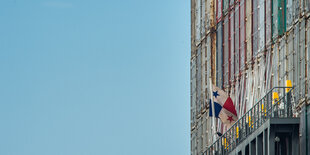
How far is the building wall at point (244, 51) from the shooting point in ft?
210

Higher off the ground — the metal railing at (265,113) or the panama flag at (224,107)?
the panama flag at (224,107)

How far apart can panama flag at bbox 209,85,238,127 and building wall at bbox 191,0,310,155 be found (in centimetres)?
149

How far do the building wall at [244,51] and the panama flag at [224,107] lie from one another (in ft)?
4.90

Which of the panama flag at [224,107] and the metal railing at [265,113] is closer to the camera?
the metal railing at [265,113]

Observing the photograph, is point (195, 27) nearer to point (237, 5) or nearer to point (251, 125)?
point (237, 5)

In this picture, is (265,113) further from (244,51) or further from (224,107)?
(244,51)

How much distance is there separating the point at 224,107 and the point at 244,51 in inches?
212

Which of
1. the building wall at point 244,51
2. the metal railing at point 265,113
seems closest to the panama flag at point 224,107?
the building wall at point 244,51

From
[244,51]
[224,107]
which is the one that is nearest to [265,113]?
[224,107]

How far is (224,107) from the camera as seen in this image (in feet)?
254

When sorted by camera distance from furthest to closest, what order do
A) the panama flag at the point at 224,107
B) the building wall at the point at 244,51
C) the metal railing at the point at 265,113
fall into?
the panama flag at the point at 224,107
the building wall at the point at 244,51
the metal railing at the point at 265,113

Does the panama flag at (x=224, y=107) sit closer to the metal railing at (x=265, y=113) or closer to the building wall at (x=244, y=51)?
the building wall at (x=244, y=51)

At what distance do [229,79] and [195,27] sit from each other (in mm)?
15675

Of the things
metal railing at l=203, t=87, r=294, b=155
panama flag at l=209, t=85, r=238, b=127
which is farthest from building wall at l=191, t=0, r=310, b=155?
panama flag at l=209, t=85, r=238, b=127
